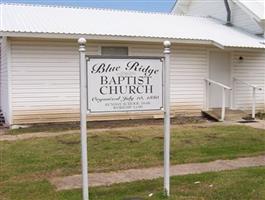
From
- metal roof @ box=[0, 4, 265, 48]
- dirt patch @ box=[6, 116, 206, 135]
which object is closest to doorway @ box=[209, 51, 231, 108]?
metal roof @ box=[0, 4, 265, 48]

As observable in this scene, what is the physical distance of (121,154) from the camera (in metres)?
9.70

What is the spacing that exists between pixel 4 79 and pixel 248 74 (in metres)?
9.14

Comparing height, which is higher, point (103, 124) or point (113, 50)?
point (113, 50)

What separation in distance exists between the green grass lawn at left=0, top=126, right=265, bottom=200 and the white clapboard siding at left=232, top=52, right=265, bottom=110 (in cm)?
446

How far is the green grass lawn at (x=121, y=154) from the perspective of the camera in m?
6.84

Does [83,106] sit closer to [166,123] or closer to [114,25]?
[166,123]

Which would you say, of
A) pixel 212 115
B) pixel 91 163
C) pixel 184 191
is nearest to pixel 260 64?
pixel 212 115

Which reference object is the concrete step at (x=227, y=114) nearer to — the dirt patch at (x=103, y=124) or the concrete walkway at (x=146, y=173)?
the dirt patch at (x=103, y=124)

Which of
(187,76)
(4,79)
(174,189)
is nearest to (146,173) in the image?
(174,189)

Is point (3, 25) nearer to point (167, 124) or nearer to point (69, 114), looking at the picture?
point (69, 114)

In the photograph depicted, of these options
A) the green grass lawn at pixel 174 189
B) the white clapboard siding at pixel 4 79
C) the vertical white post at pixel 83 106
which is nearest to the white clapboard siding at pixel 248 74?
the white clapboard siding at pixel 4 79

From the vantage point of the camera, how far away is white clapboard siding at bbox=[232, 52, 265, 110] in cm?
1817

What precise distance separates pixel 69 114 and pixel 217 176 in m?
8.11

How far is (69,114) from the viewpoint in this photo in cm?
1498
